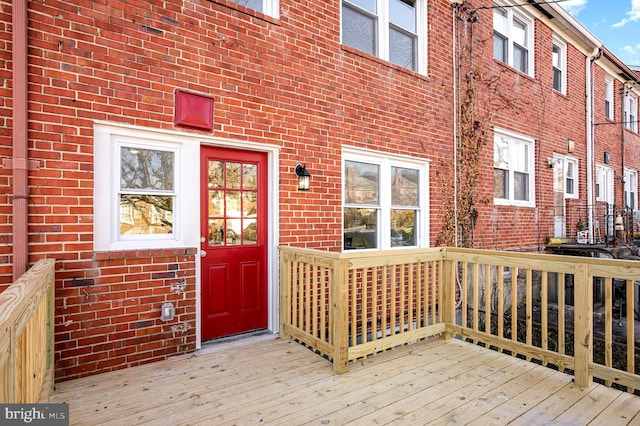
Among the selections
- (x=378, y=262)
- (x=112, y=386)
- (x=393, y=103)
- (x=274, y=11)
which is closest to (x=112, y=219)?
(x=112, y=386)

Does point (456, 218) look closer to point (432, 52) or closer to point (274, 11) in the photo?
point (432, 52)

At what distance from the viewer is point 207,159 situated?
151 inches

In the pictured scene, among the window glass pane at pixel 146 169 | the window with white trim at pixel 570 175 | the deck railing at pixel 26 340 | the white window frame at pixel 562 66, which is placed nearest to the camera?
the deck railing at pixel 26 340

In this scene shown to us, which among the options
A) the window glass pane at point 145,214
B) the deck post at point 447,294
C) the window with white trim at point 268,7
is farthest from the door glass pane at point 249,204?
the deck post at point 447,294

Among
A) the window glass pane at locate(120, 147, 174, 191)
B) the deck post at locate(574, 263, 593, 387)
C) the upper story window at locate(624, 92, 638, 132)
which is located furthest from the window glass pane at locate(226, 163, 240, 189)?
the upper story window at locate(624, 92, 638, 132)

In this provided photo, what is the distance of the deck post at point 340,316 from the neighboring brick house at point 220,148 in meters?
1.22

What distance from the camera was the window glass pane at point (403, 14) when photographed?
215 inches

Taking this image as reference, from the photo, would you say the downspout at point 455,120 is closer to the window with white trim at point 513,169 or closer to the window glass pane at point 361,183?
the window with white trim at point 513,169

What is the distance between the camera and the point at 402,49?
5609 mm

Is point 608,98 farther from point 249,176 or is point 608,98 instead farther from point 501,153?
point 249,176

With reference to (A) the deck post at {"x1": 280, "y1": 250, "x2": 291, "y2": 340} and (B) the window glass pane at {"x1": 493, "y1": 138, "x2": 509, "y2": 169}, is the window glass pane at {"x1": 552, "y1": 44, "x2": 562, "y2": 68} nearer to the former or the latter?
(B) the window glass pane at {"x1": 493, "y1": 138, "x2": 509, "y2": 169}

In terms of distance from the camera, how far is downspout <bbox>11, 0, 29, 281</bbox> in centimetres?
274

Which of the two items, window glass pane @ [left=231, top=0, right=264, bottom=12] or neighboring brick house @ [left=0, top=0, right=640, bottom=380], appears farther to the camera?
window glass pane @ [left=231, top=0, right=264, bottom=12]

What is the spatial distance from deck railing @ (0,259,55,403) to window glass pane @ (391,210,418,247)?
419cm
